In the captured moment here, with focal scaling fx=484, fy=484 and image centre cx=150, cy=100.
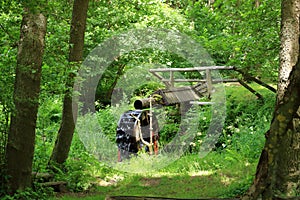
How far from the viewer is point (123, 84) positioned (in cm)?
1698

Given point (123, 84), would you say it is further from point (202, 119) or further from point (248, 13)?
point (248, 13)

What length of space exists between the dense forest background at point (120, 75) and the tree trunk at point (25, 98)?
7cm

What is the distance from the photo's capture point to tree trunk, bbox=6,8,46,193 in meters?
7.38

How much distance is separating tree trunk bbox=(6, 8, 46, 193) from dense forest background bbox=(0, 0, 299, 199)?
0.07 m

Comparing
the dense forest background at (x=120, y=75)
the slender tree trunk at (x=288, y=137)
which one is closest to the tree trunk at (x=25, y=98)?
the dense forest background at (x=120, y=75)

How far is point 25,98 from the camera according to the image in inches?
289

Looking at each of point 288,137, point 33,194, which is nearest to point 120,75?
point 33,194

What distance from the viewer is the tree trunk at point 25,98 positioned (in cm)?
738

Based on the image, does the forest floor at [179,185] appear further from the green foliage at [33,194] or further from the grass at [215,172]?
the green foliage at [33,194]

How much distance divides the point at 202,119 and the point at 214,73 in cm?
148

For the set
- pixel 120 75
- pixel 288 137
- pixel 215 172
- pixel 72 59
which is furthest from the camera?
pixel 120 75

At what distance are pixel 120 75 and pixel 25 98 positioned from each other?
9.69 meters

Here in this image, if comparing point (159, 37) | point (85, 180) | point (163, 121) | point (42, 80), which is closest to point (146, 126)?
point (163, 121)

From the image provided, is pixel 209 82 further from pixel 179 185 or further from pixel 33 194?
pixel 33 194
